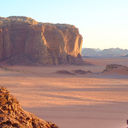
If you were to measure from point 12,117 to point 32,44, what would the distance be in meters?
29.7

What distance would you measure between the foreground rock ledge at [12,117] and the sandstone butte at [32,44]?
93.1ft

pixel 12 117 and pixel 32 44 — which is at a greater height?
pixel 32 44

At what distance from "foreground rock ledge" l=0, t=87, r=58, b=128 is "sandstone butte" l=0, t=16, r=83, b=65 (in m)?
28.4

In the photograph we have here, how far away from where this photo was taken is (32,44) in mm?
32875

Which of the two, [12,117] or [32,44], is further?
[32,44]

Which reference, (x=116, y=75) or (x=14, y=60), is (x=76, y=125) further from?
(x=14, y=60)

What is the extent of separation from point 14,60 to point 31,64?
2.75 metres

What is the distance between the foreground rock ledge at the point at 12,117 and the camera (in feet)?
11.2

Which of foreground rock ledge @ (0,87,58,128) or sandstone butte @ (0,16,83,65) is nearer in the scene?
foreground rock ledge @ (0,87,58,128)

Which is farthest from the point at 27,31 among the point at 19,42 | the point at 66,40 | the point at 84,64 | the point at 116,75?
the point at 116,75

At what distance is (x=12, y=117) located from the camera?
11.9ft

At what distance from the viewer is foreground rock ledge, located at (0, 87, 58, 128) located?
3.43 metres

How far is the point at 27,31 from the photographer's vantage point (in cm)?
3378

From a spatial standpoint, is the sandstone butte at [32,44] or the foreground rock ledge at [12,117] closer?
the foreground rock ledge at [12,117]
